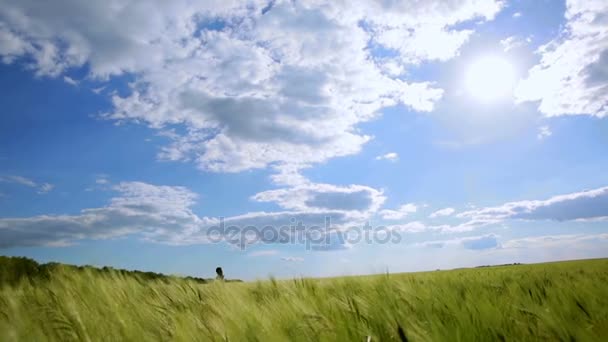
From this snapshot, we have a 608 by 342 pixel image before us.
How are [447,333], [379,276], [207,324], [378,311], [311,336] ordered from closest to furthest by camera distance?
1. [447,333]
2. [311,336]
3. [378,311]
4. [207,324]
5. [379,276]

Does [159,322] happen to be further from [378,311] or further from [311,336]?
A: [378,311]

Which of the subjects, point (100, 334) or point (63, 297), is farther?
point (63, 297)

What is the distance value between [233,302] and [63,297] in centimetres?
174

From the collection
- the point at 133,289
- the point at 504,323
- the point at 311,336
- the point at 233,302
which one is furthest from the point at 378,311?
the point at 133,289

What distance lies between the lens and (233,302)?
3336 millimetres

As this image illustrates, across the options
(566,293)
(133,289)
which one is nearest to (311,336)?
(566,293)

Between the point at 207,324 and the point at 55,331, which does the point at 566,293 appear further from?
the point at 55,331

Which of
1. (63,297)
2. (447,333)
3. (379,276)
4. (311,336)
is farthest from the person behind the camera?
(379,276)

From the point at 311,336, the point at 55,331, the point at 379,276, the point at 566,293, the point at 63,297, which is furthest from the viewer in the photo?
the point at 379,276

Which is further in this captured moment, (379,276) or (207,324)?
(379,276)

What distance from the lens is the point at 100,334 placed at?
108 inches

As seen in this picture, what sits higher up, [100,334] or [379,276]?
[379,276]

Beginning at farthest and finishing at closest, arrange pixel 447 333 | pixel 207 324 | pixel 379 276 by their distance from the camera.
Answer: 1. pixel 379 276
2. pixel 207 324
3. pixel 447 333

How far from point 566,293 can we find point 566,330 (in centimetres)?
144
